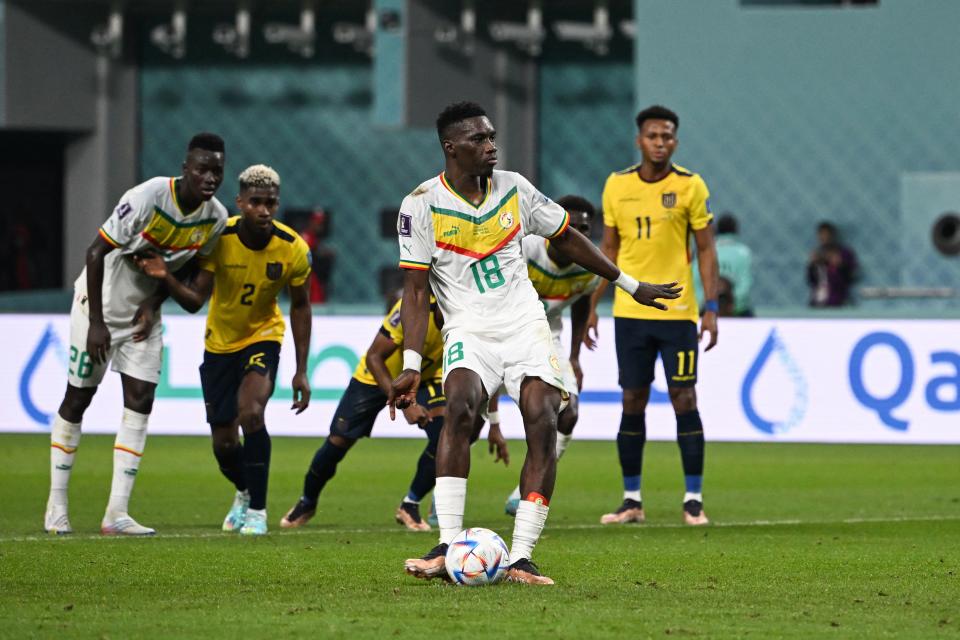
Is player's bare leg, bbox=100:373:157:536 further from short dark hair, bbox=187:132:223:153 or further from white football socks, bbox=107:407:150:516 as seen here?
short dark hair, bbox=187:132:223:153

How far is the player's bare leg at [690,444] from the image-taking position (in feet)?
32.3

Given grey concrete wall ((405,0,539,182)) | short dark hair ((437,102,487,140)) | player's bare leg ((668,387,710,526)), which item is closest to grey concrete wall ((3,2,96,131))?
grey concrete wall ((405,0,539,182))

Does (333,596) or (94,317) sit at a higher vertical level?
(94,317)

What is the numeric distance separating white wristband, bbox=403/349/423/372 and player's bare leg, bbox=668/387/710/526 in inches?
→ 118

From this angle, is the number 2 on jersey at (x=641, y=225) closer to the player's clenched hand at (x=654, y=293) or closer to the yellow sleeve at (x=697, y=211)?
the yellow sleeve at (x=697, y=211)

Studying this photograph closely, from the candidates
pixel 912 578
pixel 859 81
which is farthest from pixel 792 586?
pixel 859 81

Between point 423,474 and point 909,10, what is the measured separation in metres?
12.1

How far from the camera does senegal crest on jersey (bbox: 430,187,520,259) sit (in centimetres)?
733

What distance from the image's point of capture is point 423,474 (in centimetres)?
977

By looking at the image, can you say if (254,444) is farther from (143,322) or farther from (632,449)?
(632,449)

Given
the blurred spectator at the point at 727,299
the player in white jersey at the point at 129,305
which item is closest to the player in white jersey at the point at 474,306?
the player in white jersey at the point at 129,305

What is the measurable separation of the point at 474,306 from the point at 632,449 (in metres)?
3.08

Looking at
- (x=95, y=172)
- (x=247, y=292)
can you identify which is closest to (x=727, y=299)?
(x=247, y=292)

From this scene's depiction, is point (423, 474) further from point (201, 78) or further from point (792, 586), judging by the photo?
point (201, 78)
